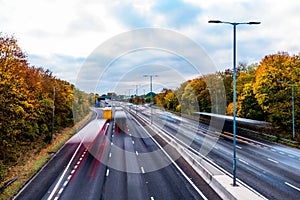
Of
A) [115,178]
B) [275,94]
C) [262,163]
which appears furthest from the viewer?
[275,94]

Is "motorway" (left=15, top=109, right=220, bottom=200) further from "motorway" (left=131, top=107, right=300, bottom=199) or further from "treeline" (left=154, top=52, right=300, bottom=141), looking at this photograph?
"treeline" (left=154, top=52, right=300, bottom=141)

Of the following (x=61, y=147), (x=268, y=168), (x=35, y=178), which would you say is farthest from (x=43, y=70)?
(x=268, y=168)

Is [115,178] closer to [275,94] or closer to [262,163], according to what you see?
[262,163]

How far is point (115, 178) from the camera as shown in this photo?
756 inches

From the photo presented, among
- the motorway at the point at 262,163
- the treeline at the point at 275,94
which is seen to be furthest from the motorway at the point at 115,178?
the treeline at the point at 275,94

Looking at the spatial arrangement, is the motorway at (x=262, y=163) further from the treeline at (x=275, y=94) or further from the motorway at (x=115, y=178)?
the treeline at (x=275, y=94)

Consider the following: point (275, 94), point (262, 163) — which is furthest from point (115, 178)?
point (275, 94)

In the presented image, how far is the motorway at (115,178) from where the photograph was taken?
15.9m

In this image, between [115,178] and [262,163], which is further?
[262,163]

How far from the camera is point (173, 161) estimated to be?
79.2 feet

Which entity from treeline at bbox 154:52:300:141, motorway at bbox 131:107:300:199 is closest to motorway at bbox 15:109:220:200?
motorway at bbox 131:107:300:199

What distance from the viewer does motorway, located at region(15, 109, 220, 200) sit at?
15945 mm

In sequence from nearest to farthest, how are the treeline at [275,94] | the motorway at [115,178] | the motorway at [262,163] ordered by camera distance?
the motorway at [115,178] < the motorway at [262,163] < the treeline at [275,94]

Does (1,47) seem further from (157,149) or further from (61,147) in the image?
(157,149)
